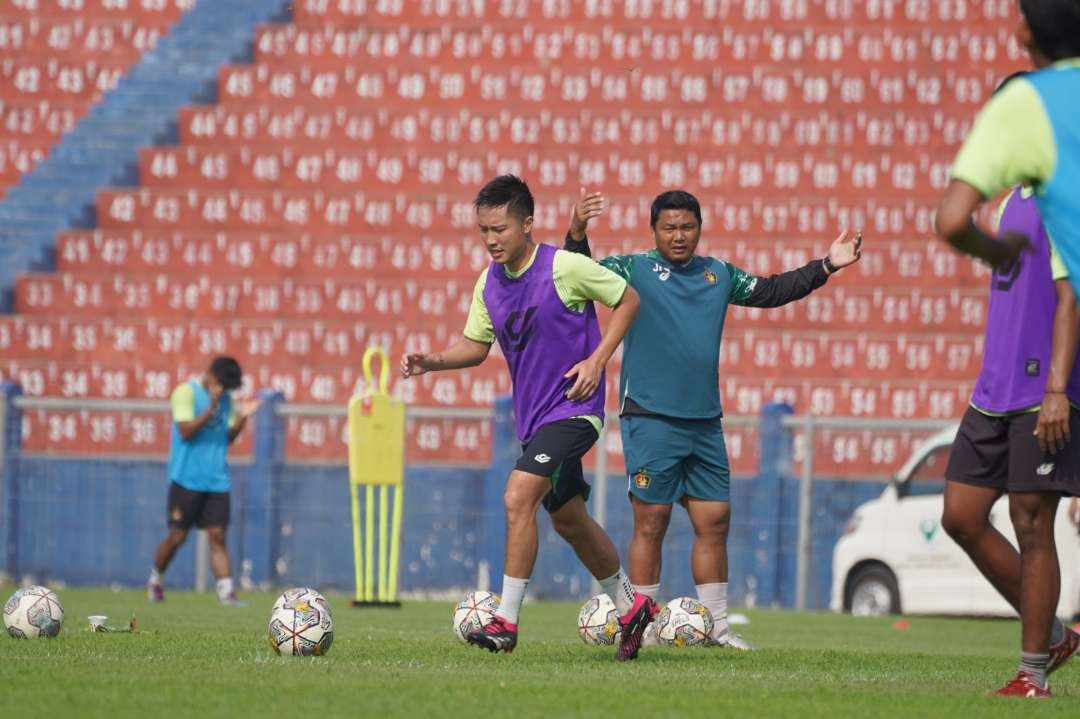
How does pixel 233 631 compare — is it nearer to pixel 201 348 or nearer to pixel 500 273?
pixel 500 273

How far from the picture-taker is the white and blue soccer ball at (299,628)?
27.7 ft

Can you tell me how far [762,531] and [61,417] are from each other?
6.85m

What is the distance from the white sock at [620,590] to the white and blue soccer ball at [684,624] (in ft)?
1.69

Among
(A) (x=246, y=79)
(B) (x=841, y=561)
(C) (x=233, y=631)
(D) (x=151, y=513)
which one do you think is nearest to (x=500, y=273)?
(C) (x=233, y=631)

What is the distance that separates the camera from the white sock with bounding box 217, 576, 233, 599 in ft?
52.0

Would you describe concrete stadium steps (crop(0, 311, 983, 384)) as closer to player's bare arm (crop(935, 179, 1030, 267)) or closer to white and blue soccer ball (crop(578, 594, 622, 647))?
white and blue soccer ball (crop(578, 594, 622, 647))

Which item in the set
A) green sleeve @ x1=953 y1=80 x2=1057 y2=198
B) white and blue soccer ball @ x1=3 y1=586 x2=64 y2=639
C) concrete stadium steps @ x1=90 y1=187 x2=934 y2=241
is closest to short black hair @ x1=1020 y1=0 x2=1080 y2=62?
green sleeve @ x1=953 y1=80 x2=1057 y2=198

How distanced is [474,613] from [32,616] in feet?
6.96

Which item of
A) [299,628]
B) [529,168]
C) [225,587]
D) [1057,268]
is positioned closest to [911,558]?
[225,587]

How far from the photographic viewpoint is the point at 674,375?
945 centimetres

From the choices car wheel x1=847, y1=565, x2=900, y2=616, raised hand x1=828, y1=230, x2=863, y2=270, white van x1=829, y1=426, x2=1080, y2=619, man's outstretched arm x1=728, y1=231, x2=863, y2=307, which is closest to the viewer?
raised hand x1=828, y1=230, x2=863, y2=270

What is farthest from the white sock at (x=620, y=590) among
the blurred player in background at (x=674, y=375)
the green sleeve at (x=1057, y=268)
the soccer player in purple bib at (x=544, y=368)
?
the green sleeve at (x=1057, y=268)

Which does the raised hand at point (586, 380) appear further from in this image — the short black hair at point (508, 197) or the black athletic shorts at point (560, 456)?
the short black hair at point (508, 197)

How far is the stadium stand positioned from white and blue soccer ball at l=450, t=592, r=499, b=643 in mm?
12950
